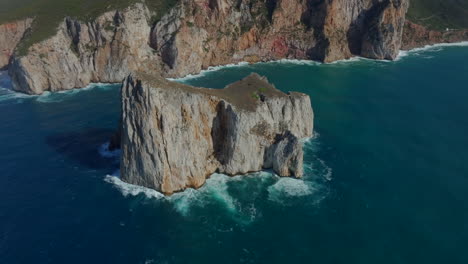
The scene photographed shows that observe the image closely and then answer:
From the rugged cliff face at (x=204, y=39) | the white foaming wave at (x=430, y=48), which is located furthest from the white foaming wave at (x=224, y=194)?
the white foaming wave at (x=430, y=48)

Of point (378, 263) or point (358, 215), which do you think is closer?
point (378, 263)

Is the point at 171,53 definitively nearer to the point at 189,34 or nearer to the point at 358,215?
the point at 189,34

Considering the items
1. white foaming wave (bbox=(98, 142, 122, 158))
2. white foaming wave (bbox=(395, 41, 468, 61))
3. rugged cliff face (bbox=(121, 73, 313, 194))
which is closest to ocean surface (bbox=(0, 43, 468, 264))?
white foaming wave (bbox=(98, 142, 122, 158))

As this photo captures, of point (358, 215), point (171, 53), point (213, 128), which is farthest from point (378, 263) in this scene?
point (171, 53)

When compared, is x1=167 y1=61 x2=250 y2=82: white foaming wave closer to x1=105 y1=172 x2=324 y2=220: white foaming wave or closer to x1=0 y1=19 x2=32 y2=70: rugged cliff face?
x1=0 y1=19 x2=32 y2=70: rugged cliff face

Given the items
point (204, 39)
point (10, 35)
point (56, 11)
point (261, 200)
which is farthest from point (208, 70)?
point (261, 200)
